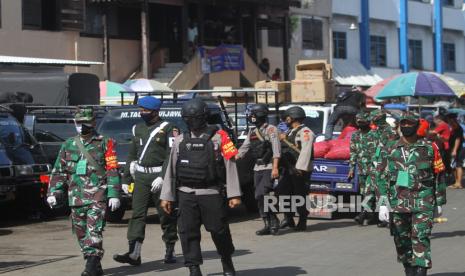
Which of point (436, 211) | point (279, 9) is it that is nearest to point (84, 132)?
point (436, 211)

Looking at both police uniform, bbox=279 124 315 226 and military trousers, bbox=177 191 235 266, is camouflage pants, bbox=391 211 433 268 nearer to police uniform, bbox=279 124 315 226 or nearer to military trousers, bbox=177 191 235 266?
military trousers, bbox=177 191 235 266

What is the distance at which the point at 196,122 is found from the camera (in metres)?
8.88

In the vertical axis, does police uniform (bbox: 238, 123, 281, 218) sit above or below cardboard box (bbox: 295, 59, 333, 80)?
below

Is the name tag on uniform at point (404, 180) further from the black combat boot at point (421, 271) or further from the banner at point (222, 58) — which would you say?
the banner at point (222, 58)

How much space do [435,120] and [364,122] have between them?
888 centimetres

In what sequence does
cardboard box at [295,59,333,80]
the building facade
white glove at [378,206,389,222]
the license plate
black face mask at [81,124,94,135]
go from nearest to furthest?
white glove at [378,206,389,222], black face mask at [81,124,94,135], the license plate, cardboard box at [295,59,333,80], the building facade

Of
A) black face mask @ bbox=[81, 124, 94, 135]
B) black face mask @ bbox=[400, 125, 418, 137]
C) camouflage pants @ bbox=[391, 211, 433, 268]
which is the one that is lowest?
camouflage pants @ bbox=[391, 211, 433, 268]

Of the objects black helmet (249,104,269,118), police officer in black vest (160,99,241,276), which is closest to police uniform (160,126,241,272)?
police officer in black vest (160,99,241,276)

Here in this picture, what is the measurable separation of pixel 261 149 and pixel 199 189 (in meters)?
4.32

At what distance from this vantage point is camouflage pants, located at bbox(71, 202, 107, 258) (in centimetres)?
951

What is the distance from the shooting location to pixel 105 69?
29.5m

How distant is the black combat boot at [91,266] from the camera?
31.1 ft

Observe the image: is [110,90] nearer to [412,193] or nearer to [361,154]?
[361,154]

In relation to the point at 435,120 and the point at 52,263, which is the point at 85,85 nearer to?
the point at 435,120
